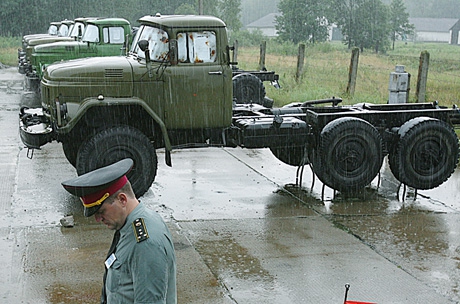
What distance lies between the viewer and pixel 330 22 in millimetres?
60562

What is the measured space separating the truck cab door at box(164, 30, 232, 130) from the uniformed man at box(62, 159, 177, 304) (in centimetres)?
567

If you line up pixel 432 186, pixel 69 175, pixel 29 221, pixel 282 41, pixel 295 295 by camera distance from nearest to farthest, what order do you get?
pixel 295 295
pixel 29 221
pixel 432 186
pixel 69 175
pixel 282 41

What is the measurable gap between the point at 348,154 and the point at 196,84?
217cm

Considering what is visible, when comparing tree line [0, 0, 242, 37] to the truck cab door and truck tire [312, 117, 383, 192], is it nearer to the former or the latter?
the truck cab door

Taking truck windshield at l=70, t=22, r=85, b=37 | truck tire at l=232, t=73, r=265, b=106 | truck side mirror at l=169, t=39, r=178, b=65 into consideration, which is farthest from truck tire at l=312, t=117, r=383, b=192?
truck windshield at l=70, t=22, r=85, b=37

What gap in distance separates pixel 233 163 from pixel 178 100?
2.37m

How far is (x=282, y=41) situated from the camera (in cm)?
5775

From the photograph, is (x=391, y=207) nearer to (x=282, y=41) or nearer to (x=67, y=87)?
(x=67, y=87)

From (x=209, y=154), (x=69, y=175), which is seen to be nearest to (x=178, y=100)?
(x=69, y=175)

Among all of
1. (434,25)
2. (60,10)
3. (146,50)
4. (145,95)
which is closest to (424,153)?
(145,95)

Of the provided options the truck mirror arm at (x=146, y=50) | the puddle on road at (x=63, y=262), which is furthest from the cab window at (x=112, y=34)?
the puddle on road at (x=63, y=262)

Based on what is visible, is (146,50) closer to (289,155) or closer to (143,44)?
(143,44)

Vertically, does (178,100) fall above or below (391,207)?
above

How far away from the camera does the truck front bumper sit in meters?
8.53
